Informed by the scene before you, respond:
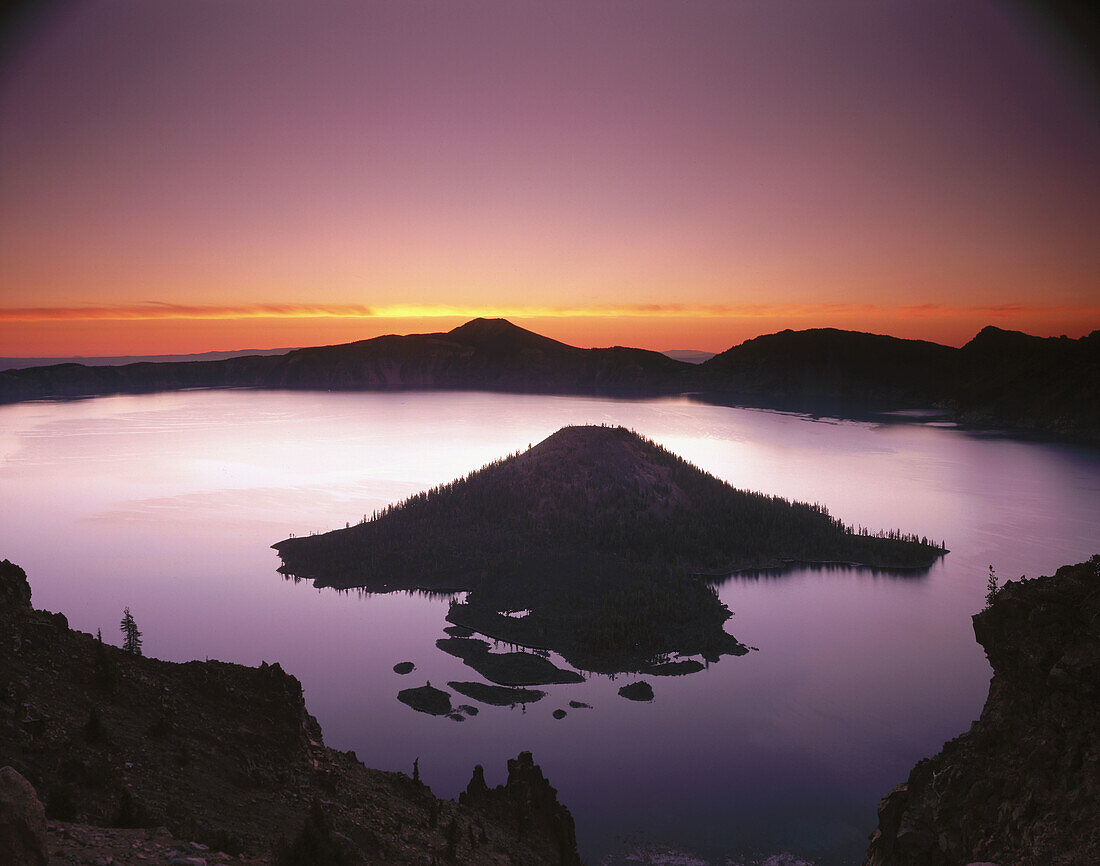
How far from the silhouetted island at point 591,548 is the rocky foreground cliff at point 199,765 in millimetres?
29728

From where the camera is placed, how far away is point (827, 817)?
125 ft

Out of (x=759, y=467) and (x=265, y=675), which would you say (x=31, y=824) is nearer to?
(x=265, y=675)

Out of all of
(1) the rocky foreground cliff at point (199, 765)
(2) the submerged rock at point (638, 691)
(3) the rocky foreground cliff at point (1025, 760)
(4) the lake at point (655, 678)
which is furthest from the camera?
(2) the submerged rock at point (638, 691)

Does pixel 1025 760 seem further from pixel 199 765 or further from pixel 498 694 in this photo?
pixel 498 694

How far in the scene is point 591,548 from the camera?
8050 cm

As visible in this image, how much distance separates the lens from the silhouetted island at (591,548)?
61906mm

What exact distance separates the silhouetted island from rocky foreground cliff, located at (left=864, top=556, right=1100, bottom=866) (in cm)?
3630

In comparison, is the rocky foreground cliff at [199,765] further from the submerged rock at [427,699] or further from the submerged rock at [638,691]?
the submerged rock at [638,691]

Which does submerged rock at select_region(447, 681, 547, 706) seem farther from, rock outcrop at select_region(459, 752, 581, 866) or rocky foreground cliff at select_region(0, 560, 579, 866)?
rocky foreground cliff at select_region(0, 560, 579, 866)

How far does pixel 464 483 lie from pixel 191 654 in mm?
45699

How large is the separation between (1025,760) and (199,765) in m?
22.7

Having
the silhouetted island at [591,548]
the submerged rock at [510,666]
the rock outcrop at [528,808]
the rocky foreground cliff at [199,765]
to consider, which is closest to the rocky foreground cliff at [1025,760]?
the rock outcrop at [528,808]

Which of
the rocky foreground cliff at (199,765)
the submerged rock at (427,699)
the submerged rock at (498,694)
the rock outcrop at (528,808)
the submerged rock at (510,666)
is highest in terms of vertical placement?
the rocky foreground cliff at (199,765)

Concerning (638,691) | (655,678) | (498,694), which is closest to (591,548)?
(655,678)
